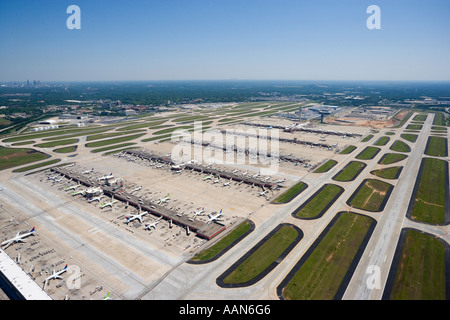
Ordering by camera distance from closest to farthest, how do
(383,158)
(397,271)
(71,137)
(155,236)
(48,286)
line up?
1. (48,286)
2. (397,271)
3. (155,236)
4. (383,158)
5. (71,137)

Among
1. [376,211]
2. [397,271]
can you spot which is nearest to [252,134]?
[376,211]

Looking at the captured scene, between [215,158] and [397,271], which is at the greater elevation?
[215,158]

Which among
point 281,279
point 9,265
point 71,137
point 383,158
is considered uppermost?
point 71,137

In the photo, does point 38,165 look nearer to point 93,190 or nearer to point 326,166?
point 93,190

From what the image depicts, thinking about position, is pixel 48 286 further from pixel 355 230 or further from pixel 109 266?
pixel 355 230

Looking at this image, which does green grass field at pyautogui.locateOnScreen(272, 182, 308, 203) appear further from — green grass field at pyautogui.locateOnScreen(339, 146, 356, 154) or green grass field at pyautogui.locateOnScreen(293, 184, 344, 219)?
green grass field at pyautogui.locateOnScreen(339, 146, 356, 154)

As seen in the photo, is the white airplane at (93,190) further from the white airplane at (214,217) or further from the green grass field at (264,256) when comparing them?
the green grass field at (264,256)

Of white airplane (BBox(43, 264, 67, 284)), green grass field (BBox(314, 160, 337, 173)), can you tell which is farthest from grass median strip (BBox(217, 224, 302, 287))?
green grass field (BBox(314, 160, 337, 173))

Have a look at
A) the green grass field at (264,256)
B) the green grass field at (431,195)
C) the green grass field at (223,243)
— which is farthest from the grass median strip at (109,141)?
the green grass field at (431,195)
